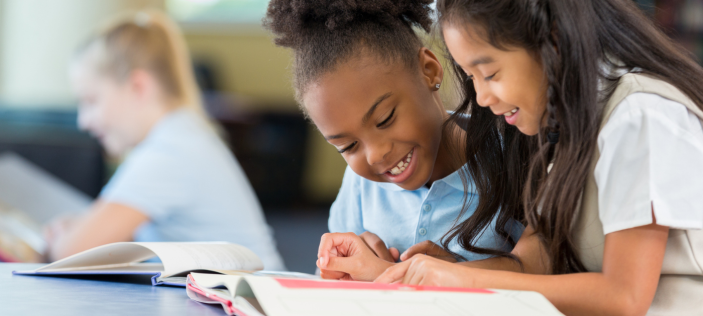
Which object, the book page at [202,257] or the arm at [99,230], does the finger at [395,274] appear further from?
the arm at [99,230]

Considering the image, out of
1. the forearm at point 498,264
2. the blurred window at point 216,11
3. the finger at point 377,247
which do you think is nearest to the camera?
the forearm at point 498,264

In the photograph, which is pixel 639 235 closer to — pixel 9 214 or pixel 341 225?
pixel 341 225

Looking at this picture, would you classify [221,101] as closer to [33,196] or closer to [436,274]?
[33,196]

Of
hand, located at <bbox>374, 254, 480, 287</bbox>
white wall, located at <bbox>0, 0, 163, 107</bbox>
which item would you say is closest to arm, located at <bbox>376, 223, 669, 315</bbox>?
hand, located at <bbox>374, 254, 480, 287</bbox>

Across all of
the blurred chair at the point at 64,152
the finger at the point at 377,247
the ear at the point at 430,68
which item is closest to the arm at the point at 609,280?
the finger at the point at 377,247

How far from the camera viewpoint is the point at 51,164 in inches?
105

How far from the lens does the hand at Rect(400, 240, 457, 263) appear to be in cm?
87

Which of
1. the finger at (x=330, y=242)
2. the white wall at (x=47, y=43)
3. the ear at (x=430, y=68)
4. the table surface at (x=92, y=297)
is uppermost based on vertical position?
the white wall at (x=47, y=43)

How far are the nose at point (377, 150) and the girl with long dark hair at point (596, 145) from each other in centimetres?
20

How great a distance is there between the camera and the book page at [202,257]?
2.56ft

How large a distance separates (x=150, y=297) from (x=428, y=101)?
1.61 feet

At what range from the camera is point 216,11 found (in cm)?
575

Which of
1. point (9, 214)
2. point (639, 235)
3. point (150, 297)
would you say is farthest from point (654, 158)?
point (9, 214)

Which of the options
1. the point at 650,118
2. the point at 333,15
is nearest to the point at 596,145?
the point at 650,118
